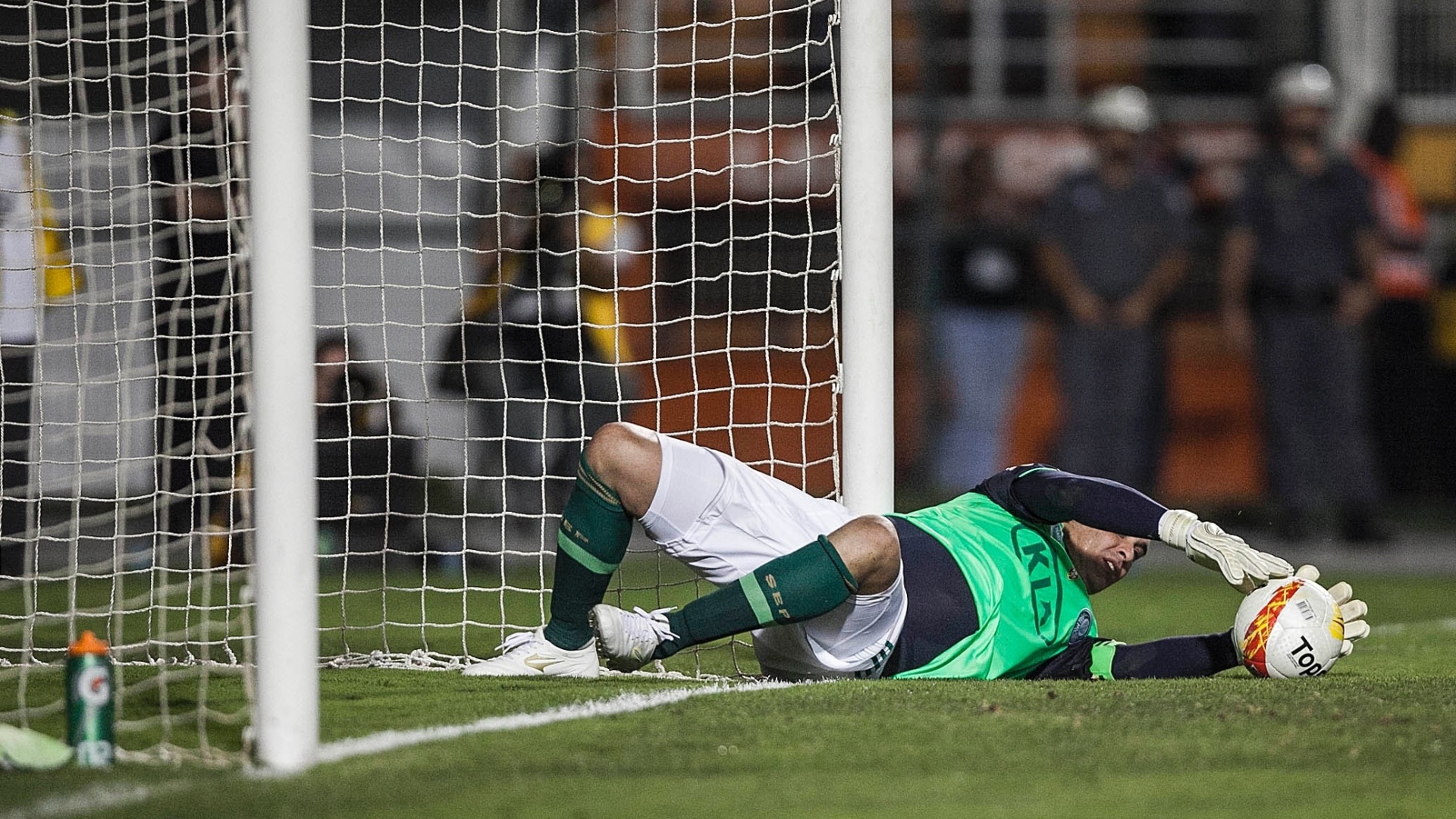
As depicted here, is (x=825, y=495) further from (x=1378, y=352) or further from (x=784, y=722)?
(x=1378, y=352)

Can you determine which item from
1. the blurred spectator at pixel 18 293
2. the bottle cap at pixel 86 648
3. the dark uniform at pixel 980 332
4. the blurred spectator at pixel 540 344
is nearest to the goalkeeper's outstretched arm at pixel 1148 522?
the bottle cap at pixel 86 648

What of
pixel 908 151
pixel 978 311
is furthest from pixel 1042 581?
pixel 908 151

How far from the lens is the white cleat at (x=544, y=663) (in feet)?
14.8

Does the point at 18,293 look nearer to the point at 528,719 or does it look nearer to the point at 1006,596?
the point at 528,719

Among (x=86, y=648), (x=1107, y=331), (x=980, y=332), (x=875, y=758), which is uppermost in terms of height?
(x=1107, y=331)

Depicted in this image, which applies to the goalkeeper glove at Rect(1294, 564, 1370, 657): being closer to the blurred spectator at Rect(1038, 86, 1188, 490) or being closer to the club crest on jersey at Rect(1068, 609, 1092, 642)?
the club crest on jersey at Rect(1068, 609, 1092, 642)

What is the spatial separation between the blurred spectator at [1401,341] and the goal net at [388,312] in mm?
3529

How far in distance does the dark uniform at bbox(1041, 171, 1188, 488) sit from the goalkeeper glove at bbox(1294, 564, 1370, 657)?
191 inches

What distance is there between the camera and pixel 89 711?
10.7ft

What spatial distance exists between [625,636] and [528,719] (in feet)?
1.19

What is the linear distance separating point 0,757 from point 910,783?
1.67 meters

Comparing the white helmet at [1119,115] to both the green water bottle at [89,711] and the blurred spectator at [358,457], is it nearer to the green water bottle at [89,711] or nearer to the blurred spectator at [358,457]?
the blurred spectator at [358,457]

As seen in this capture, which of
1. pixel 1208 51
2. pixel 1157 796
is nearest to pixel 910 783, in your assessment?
pixel 1157 796

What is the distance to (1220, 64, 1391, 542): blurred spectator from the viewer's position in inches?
364
